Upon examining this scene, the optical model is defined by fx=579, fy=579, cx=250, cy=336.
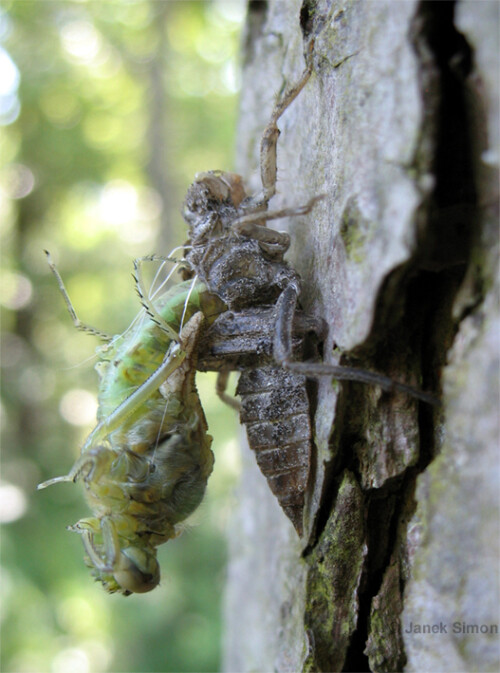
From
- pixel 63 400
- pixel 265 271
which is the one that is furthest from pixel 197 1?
pixel 265 271

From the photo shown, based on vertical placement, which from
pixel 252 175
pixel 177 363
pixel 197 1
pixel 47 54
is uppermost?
pixel 197 1

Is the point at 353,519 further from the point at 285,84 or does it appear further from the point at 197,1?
the point at 197,1

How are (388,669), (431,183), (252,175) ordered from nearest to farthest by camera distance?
(431,183)
(388,669)
(252,175)

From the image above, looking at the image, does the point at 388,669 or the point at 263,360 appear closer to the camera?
the point at 388,669

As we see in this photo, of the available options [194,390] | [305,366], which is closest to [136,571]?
[194,390]

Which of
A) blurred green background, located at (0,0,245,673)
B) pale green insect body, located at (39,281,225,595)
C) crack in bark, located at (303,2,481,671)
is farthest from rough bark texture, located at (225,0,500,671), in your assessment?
blurred green background, located at (0,0,245,673)

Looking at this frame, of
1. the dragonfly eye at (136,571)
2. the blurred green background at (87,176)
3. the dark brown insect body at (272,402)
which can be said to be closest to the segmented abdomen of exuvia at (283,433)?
the dark brown insect body at (272,402)

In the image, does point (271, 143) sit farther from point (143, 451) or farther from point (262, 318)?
point (143, 451)

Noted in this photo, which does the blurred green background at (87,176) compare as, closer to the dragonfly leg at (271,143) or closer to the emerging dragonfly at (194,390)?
the emerging dragonfly at (194,390)
